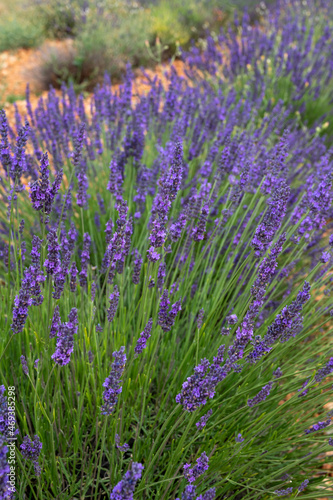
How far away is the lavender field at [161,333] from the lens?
1.33m

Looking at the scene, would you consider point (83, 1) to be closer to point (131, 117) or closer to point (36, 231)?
point (131, 117)

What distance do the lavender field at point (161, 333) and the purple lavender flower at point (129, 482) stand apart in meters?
0.01

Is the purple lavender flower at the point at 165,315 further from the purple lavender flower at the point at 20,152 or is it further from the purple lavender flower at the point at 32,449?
the purple lavender flower at the point at 20,152

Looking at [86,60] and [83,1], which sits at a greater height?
[83,1]

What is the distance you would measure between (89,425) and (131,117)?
7.39 feet

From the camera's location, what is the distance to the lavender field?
4.37 feet

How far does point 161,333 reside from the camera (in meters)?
1.81

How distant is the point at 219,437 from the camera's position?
163 cm

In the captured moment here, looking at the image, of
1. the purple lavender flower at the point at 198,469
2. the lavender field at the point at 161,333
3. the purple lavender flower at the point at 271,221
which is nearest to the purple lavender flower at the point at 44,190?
the lavender field at the point at 161,333

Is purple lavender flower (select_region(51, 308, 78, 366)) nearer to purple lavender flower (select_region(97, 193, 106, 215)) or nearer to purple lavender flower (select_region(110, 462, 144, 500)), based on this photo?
purple lavender flower (select_region(110, 462, 144, 500))

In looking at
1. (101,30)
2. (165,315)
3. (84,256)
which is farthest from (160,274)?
(101,30)

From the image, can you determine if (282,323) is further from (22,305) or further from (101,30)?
(101,30)

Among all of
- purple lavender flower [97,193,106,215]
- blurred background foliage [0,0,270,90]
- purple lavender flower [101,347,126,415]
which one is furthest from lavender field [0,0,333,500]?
blurred background foliage [0,0,270,90]

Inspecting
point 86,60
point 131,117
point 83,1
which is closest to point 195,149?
point 131,117
